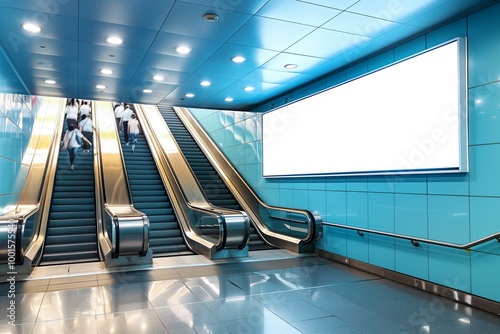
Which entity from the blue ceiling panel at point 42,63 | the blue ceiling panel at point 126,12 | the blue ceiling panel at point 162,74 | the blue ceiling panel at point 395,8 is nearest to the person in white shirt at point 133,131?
the blue ceiling panel at point 162,74

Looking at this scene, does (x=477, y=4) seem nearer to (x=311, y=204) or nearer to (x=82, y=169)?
(x=311, y=204)

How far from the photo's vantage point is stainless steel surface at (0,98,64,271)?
5047 millimetres

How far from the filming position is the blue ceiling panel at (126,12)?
13.0ft

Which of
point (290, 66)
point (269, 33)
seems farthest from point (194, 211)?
point (269, 33)

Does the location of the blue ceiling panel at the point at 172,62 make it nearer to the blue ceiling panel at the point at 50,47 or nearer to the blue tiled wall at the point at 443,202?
the blue ceiling panel at the point at 50,47

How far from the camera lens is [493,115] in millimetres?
4008

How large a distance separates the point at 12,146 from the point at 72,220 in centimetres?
190

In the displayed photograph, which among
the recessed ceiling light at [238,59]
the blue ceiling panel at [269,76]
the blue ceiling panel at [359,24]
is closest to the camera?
the blue ceiling panel at [359,24]

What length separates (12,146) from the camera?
21.0 feet

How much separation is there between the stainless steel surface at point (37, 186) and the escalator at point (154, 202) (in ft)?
6.12

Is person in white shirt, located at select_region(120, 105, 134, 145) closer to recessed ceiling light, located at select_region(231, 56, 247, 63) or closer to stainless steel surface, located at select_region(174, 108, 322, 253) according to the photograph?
stainless steel surface, located at select_region(174, 108, 322, 253)

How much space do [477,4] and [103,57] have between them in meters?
4.85

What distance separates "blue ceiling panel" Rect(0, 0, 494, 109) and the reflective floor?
3.11 metres

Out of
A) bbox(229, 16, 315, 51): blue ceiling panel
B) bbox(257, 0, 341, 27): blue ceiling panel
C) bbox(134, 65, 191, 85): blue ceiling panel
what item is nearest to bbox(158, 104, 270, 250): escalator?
bbox(134, 65, 191, 85): blue ceiling panel
